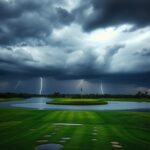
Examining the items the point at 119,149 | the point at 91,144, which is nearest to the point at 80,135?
the point at 91,144

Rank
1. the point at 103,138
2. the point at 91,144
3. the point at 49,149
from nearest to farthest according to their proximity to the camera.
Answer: the point at 49,149, the point at 91,144, the point at 103,138

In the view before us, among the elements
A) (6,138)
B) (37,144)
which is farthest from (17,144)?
(6,138)

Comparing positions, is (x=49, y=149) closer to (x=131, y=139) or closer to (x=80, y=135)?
(x=80, y=135)

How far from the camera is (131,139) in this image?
2466 centimetres

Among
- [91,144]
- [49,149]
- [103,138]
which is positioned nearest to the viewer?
A: [49,149]

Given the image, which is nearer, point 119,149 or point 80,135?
point 119,149

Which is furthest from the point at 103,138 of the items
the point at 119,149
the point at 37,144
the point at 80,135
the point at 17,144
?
the point at 17,144

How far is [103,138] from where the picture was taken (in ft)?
80.1

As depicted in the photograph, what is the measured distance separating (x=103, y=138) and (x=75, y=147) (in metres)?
4.95

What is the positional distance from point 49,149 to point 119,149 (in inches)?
224

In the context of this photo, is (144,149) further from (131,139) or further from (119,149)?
(131,139)

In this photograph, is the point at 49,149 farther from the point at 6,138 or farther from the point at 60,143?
the point at 6,138

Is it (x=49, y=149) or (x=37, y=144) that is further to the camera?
(x=37, y=144)

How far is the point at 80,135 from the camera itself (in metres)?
26.0
